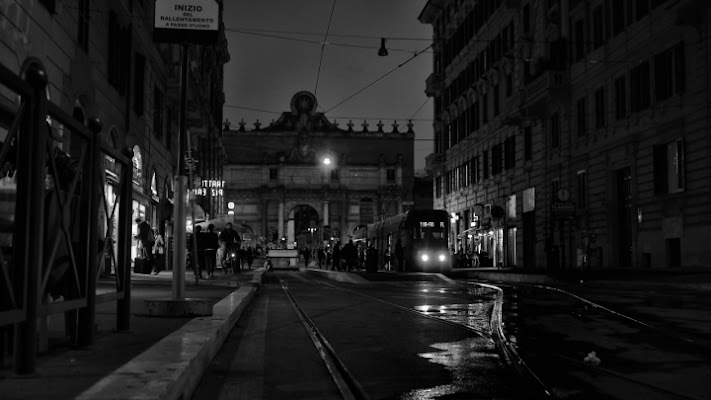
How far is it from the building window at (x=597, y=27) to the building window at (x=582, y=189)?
5.03 meters

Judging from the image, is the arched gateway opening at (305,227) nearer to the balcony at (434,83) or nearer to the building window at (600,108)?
the balcony at (434,83)

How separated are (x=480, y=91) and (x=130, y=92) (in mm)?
27452

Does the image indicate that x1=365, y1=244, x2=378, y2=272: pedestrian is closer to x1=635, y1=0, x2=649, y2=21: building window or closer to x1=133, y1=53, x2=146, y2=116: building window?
x1=133, y1=53, x2=146, y2=116: building window

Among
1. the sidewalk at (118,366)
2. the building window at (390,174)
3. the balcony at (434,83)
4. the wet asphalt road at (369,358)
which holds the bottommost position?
the wet asphalt road at (369,358)

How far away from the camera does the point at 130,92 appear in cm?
2452

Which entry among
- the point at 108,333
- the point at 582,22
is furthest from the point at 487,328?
the point at 582,22

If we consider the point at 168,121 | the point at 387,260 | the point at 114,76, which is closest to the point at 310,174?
the point at 387,260

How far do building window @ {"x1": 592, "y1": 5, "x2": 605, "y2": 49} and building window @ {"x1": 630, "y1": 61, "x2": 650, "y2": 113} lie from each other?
133 inches

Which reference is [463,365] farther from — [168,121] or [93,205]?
[168,121]

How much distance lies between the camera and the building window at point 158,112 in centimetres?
3031

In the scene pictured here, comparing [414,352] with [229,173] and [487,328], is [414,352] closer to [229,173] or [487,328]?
[487,328]

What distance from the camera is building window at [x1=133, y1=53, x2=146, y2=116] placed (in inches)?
1035

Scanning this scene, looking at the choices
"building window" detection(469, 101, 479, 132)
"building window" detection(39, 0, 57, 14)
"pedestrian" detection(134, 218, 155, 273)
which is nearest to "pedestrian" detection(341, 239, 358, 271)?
"building window" detection(469, 101, 479, 132)

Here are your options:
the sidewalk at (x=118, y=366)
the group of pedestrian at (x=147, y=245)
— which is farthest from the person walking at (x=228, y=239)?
the sidewalk at (x=118, y=366)
